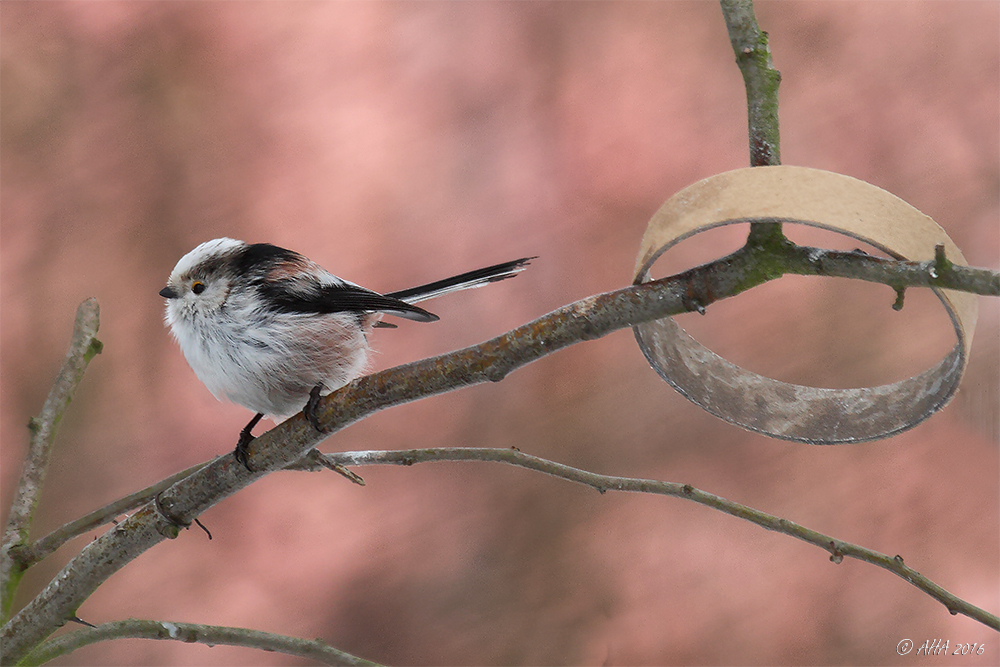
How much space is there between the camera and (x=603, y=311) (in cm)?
49

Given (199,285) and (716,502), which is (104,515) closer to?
(199,285)

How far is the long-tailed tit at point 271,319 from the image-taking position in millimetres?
717

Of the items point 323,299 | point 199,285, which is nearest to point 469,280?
point 323,299

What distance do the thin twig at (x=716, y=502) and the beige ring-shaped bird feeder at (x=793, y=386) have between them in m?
0.06

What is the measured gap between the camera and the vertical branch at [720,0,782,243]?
0.50 meters

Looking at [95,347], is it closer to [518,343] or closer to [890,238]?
[518,343]

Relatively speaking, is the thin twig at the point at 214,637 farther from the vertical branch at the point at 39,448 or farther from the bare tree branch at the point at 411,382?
the vertical branch at the point at 39,448

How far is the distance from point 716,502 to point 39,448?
Result: 62 cm

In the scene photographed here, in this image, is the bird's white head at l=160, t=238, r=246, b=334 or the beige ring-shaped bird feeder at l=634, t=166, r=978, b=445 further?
the bird's white head at l=160, t=238, r=246, b=334

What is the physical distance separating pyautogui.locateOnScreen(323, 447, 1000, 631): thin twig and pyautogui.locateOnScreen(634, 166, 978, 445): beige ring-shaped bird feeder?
6cm

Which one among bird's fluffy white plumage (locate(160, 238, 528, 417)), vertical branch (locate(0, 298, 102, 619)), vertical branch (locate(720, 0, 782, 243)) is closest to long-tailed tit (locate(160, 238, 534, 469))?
bird's fluffy white plumage (locate(160, 238, 528, 417))

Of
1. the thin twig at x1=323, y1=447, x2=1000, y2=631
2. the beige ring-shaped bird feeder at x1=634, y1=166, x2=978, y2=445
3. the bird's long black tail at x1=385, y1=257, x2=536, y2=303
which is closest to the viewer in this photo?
the beige ring-shaped bird feeder at x1=634, y1=166, x2=978, y2=445

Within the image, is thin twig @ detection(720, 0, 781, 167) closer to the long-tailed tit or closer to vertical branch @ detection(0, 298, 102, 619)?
the long-tailed tit

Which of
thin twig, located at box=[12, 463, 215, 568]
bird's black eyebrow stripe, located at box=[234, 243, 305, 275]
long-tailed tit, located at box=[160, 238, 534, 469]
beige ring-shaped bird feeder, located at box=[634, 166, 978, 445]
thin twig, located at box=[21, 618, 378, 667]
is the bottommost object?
thin twig, located at box=[21, 618, 378, 667]
